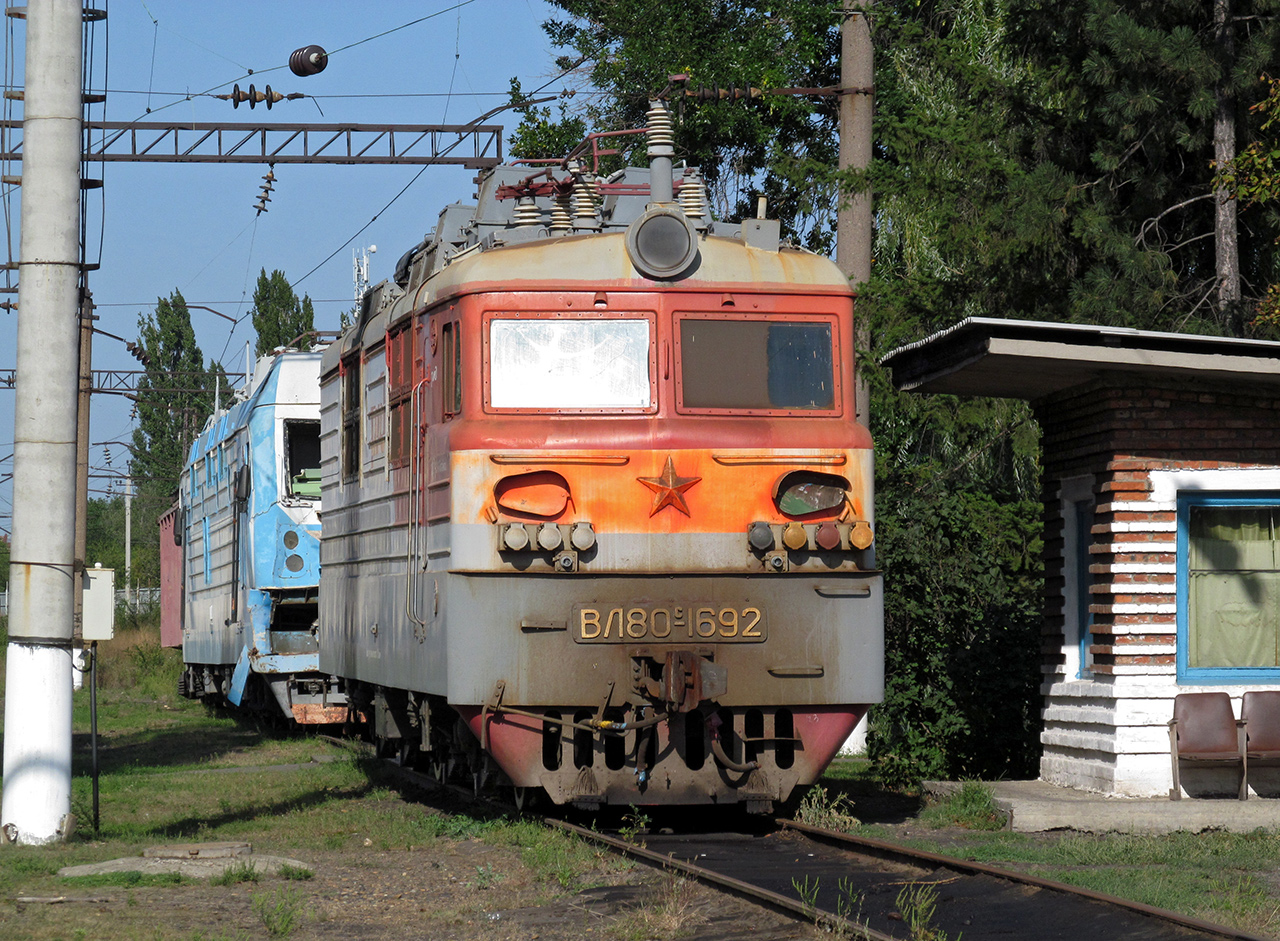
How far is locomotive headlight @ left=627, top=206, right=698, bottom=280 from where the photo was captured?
1068 cm

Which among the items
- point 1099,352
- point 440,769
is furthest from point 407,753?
point 1099,352

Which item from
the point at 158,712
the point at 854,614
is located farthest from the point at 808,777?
the point at 158,712

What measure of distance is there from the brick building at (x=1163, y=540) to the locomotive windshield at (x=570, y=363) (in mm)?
2222

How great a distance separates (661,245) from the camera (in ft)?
35.1

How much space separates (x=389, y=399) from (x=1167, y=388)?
535 centimetres

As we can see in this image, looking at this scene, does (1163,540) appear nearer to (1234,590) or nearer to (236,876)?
(1234,590)

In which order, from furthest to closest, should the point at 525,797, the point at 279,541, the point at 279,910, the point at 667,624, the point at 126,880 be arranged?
the point at 279,541 < the point at 525,797 < the point at 667,624 < the point at 126,880 < the point at 279,910

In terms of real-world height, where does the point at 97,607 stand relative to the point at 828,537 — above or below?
below

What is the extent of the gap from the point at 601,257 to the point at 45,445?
3.73 m

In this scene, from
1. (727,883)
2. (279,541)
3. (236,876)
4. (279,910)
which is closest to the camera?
(279,910)

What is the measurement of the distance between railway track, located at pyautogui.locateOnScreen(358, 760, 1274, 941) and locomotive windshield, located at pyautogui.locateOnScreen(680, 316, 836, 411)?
8.64ft

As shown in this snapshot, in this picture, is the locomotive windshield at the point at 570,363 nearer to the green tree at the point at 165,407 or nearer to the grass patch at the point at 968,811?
the grass patch at the point at 968,811

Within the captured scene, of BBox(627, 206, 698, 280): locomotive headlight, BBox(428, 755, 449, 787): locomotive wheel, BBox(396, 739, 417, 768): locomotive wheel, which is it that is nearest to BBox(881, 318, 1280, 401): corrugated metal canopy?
BBox(627, 206, 698, 280): locomotive headlight

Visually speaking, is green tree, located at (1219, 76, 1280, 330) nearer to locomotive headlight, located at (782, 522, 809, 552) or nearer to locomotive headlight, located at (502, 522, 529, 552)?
locomotive headlight, located at (782, 522, 809, 552)
